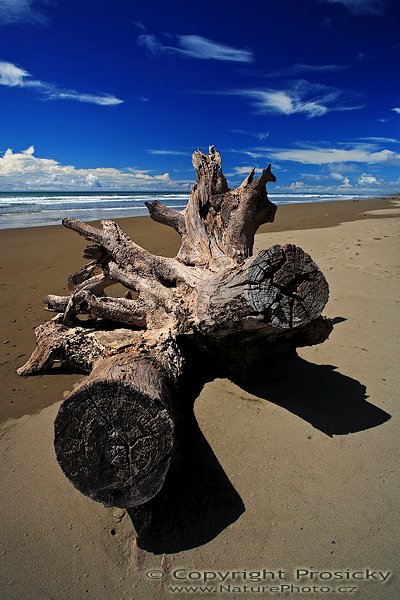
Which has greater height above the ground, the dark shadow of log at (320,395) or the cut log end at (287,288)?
the cut log end at (287,288)

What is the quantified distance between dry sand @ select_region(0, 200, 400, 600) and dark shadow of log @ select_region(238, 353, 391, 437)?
0.04ft

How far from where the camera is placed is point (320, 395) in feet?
10.7

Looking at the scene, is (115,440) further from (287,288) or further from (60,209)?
(60,209)

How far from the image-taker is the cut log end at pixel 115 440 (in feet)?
6.31

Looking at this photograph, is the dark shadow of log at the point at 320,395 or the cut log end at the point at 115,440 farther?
the dark shadow of log at the point at 320,395

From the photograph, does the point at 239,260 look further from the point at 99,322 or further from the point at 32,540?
the point at 32,540

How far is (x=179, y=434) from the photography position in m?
2.54

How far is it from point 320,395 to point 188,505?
1.55 meters

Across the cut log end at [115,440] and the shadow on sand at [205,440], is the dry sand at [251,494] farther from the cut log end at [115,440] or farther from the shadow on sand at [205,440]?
the cut log end at [115,440]

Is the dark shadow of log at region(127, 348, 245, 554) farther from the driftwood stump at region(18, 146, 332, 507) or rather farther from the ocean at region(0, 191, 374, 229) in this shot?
the ocean at region(0, 191, 374, 229)

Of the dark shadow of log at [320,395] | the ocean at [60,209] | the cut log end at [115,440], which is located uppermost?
the cut log end at [115,440]

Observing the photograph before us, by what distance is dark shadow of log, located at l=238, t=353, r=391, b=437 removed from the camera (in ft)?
9.70

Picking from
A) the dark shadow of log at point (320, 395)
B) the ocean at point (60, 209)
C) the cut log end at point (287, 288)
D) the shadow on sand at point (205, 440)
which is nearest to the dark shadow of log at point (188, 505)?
the shadow on sand at point (205, 440)

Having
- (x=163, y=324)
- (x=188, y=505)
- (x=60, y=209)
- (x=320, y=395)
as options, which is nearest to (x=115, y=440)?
(x=188, y=505)
